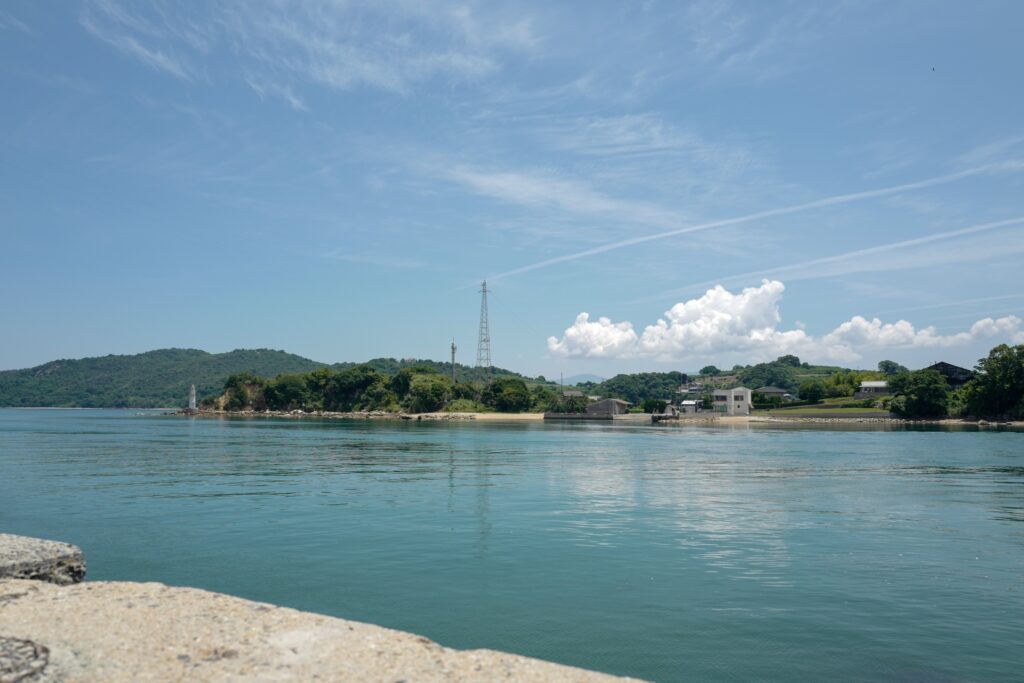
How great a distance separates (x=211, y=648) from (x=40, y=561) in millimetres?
7269

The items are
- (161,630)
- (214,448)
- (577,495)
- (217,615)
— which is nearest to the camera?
(161,630)

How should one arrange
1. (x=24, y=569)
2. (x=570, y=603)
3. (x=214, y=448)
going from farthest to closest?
(x=214, y=448) < (x=570, y=603) < (x=24, y=569)

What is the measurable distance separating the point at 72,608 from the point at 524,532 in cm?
1494

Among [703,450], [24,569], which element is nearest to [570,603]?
[24,569]

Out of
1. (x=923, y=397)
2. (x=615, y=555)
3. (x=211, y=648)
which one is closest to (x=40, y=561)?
(x=211, y=648)

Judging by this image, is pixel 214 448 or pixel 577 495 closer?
pixel 577 495

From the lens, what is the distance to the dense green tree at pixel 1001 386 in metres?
123

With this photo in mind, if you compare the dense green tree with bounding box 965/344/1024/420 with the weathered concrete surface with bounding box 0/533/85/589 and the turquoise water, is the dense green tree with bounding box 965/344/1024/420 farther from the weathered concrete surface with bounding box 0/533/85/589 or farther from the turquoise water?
the weathered concrete surface with bounding box 0/533/85/589

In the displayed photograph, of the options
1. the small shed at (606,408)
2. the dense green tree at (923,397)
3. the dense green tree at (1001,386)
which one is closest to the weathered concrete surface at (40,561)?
the dense green tree at (1001,386)

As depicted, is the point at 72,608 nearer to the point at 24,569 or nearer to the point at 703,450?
the point at 24,569

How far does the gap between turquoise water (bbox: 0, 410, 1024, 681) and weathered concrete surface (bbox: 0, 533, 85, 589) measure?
249 cm

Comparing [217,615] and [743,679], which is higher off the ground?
[217,615]

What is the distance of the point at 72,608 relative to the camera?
1166cm

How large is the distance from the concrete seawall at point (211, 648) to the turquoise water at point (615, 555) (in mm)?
3022
